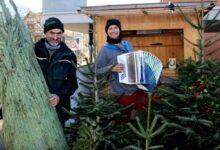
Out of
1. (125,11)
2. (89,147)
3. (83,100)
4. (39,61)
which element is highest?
(125,11)

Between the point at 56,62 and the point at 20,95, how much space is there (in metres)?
0.58

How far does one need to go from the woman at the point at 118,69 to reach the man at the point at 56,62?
0.39m

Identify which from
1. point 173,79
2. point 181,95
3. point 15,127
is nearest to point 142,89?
point 173,79

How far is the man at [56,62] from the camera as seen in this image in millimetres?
4039

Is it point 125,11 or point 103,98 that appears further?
point 125,11

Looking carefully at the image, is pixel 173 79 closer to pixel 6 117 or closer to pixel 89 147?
pixel 89 147

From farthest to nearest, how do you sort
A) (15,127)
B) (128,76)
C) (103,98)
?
1. (128,76)
2. (103,98)
3. (15,127)

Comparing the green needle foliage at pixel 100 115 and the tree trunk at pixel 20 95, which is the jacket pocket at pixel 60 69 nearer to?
the green needle foliage at pixel 100 115

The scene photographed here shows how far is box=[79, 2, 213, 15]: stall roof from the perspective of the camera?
6.38 metres

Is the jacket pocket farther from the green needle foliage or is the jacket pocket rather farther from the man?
the green needle foliage

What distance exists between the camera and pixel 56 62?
13.2 feet

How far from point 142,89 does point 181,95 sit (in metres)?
0.93

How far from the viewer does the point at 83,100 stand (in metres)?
3.89

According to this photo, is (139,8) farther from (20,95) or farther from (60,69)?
(20,95)
